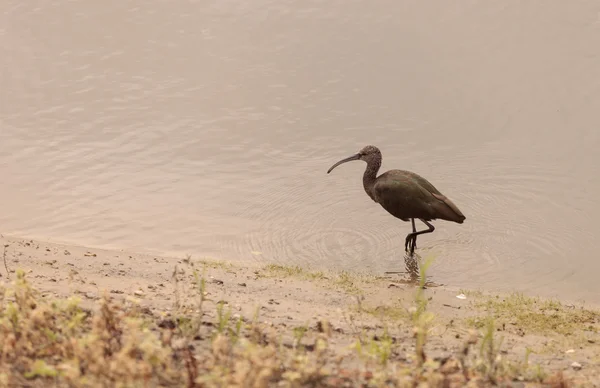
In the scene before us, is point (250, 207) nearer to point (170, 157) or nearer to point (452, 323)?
point (170, 157)

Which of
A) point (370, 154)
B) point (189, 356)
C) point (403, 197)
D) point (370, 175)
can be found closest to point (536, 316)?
point (403, 197)

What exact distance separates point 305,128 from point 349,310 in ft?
16.3

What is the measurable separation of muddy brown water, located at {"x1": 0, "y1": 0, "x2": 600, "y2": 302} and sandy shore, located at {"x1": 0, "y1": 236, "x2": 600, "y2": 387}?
34.3 inches

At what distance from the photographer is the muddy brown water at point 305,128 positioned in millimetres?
9922

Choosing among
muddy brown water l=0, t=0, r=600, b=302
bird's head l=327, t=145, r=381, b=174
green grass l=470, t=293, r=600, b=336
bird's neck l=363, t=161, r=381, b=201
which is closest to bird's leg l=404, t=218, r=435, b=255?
muddy brown water l=0, t=0, r=600, b=302

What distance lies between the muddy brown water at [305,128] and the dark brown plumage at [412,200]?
42 cm

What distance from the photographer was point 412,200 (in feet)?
31.5

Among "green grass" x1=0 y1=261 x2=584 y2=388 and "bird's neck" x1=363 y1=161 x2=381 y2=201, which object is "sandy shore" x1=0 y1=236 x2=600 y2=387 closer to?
"green grass" x1=0 y1=261 x2=584 y2=388

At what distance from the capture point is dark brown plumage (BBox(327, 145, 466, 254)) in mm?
9484

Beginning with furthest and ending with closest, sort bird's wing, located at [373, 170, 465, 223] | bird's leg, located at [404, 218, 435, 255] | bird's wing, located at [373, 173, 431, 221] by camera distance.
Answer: bird's leg, located at [404, 218, 435, 255] < bird's wing, located at [373, 173, 431, 221] < bird's wing, located at [373, 170, 465, 223]

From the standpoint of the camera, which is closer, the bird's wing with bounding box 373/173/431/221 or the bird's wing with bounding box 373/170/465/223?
the bird's wing with bounding box 373/170/465/223

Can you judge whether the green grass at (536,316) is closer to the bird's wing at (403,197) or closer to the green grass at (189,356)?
the green grass at (189,356)

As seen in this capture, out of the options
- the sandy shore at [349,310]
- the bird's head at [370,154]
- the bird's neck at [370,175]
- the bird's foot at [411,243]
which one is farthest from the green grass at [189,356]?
the bird's head at [370,154]

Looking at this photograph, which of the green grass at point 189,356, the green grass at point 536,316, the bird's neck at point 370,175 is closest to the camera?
the green grass at point 189,356
